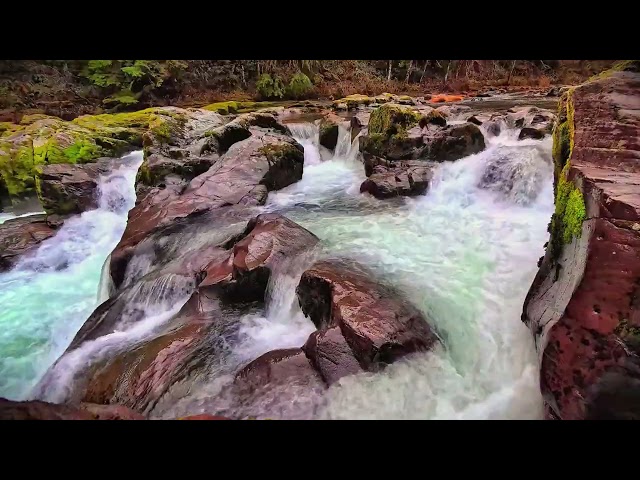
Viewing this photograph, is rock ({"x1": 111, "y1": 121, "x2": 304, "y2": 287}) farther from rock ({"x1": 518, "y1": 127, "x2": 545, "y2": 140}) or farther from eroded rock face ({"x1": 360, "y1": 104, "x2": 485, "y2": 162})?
rock ({"x1": 518, "y1": 127, "x2": 545, "y2": 140})

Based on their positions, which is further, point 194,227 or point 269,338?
point 194,227

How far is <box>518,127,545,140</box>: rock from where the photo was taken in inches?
363

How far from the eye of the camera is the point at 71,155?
434 inches

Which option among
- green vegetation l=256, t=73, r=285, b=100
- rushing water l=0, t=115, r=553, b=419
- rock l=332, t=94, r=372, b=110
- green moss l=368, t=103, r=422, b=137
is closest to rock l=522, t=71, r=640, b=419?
rushing water l=0, t=115, r=553, b=419

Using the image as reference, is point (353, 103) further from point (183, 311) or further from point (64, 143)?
point (183, 311)

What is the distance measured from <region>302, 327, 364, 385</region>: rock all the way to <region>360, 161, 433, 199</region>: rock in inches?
203

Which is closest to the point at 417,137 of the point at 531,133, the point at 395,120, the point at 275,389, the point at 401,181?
the point at 395,120

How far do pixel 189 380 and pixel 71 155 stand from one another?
383 inches

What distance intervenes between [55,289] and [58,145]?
5368 mm

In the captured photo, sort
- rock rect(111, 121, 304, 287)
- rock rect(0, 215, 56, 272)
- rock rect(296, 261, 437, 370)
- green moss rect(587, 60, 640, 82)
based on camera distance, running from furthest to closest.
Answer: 1. rock rect(0, 215, 56, 272)
2. rock rect(111, 121, 304, 287)
3. green moss rect(587, 60, 640, 82)
4. rock rect(296, 261, 437, 370)

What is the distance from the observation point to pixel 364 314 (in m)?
4.32
